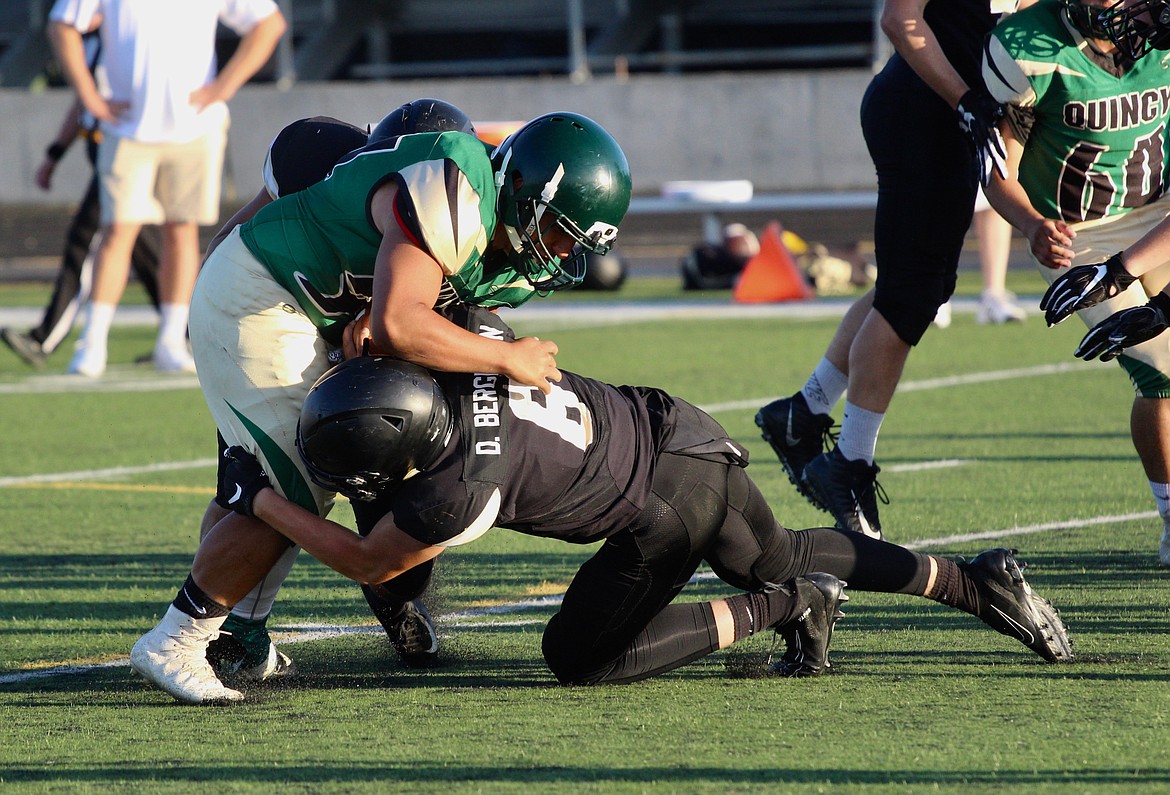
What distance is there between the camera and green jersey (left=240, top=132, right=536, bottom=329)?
3.48 meters

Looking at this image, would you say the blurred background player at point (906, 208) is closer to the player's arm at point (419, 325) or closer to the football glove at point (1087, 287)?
the football glove at point (1087, 287)

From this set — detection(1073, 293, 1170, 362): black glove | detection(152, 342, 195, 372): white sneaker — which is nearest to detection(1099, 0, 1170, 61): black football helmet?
detection(1073, 293, 1170, 362): black glove

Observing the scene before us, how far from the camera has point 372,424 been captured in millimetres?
3400

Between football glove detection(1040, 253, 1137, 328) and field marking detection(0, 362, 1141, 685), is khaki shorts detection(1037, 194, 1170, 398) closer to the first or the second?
football glove detection(1040, 253, 1137, 328)

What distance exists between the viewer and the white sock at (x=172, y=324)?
9562 millimetres

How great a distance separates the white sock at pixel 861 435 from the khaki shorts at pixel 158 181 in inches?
205

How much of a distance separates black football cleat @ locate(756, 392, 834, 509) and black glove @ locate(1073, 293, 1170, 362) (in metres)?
1.32

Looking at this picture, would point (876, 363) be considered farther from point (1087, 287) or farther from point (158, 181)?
point (158, 181)

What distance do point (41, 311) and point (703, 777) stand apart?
1223 cm

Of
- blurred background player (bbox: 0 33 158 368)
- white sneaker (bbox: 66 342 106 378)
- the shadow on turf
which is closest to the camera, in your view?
the shadow on turf

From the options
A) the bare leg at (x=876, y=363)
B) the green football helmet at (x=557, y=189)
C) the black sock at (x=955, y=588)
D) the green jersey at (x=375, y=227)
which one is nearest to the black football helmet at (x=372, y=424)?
the green jersey at (x=375, y=227)

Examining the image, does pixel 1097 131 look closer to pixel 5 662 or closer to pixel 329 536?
pixel 329 536

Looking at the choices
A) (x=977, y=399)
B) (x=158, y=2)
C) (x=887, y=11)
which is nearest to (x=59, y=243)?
(x=158, y=2)

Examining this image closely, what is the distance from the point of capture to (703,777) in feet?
9.96
